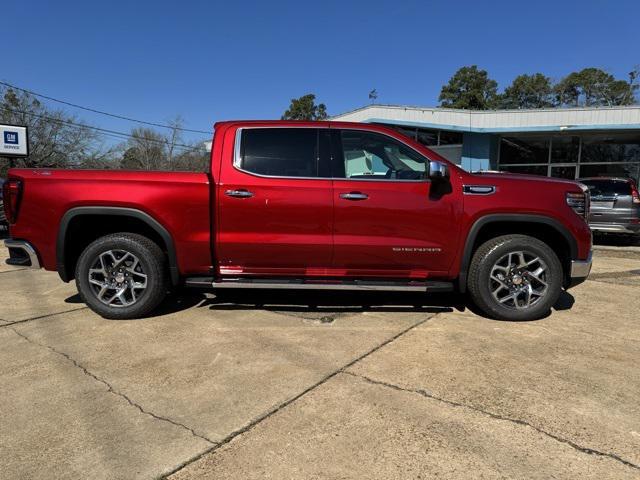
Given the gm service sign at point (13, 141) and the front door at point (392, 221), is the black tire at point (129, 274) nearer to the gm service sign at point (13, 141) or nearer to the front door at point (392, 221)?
the front door at point (392, 221)

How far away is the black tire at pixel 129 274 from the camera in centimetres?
465

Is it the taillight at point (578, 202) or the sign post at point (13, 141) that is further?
the sign post at point (13, 141)

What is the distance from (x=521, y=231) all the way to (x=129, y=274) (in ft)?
13.3

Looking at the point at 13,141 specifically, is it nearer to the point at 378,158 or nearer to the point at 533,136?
the point at 378,158

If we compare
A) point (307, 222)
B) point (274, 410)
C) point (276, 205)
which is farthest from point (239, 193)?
point (274, 410)

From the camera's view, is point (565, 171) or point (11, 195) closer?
point (11, 195)

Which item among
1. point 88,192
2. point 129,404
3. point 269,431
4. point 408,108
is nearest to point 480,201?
point 269,431

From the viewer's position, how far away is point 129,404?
10.1ft

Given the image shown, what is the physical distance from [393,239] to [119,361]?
8.68ft

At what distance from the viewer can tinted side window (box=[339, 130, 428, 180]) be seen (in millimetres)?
4645

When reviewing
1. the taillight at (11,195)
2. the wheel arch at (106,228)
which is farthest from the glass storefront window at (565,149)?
the taillight at (11,195)

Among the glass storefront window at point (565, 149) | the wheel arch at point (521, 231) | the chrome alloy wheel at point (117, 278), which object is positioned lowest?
the chrome alloy wheel at point (117, 278)

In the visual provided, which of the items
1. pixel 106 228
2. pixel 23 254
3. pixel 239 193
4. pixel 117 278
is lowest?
pixel 117 278

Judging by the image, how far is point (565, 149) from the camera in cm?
1836
